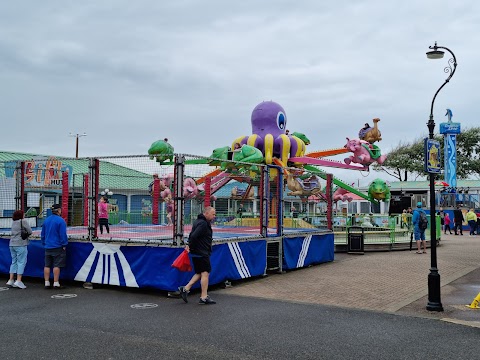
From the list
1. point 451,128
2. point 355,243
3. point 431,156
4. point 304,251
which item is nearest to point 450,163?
point 451,128

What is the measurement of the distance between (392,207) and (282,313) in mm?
36426

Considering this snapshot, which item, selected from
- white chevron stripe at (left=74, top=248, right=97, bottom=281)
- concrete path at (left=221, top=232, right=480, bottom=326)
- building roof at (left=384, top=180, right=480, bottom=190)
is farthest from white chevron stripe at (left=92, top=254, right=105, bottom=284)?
building roof at (left=384, top=180, right=480, bottom=190)

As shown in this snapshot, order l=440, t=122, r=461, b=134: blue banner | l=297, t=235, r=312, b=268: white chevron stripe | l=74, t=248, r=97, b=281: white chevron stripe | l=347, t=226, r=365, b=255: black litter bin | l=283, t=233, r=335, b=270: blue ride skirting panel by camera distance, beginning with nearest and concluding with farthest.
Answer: l=74, t=248, r=97, b=281: white chevron stripe < l=283, t=233, r=335, b=270: blue ride skirting panel < l=297, t=235, r=312, b=268: white chevron stripe < l=347, t=226, r=365, b=255: black litter bin < l=440, t=122, r=461, b=134: blue banner

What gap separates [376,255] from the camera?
1755 cm

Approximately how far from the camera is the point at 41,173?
1238cm

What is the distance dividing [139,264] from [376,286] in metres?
5.07

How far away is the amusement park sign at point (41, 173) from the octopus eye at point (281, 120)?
11552mm

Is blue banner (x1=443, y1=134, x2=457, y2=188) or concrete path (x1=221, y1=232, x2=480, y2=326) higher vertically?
blue banner (x1=443, y1=134, x2=457, y2=188)

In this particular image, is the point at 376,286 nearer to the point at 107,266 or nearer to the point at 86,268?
the point at 107,266

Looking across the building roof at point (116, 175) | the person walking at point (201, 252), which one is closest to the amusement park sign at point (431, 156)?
the person walking at point (201, 252)

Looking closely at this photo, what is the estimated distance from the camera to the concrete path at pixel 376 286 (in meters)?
8.80

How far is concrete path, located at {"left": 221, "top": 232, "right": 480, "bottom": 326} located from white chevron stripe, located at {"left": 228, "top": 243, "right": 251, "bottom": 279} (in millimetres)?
237

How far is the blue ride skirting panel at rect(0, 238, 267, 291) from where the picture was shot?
31.4 feet

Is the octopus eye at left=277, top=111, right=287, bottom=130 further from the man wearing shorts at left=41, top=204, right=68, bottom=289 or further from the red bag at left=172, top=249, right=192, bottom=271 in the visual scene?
the red bag at left=172, top=249, right=192, bottom=271
